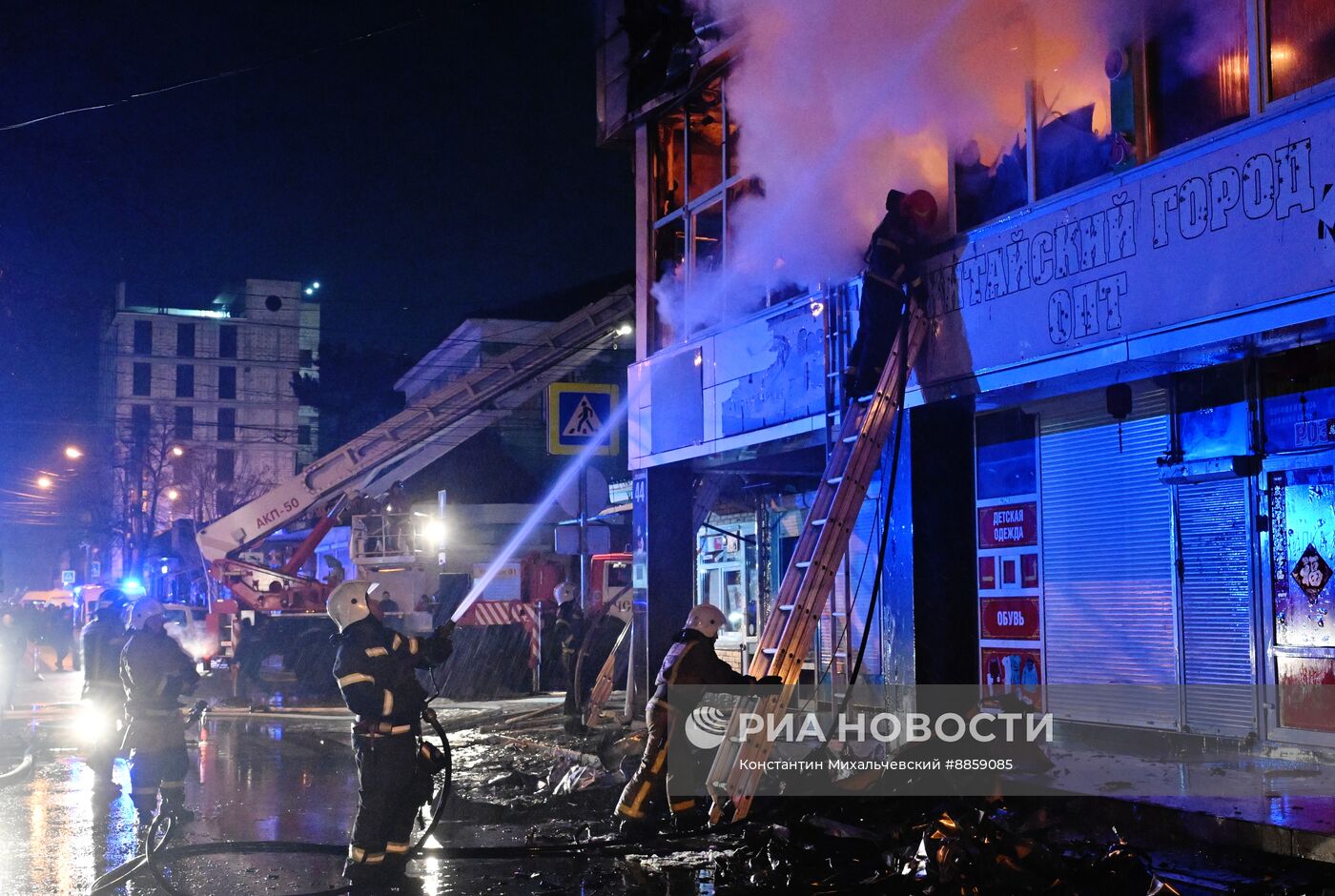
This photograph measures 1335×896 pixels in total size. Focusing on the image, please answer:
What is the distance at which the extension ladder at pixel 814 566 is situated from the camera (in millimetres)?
8344

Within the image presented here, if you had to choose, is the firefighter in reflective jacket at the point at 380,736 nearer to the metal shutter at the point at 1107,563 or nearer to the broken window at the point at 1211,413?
the metal shutter at the point at 1107,563

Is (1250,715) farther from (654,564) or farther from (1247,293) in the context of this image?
(654,564)

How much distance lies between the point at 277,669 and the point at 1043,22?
17.0 meters

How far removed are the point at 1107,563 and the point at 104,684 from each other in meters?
9.91

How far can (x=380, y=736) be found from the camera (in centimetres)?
750

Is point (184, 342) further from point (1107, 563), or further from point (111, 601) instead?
point (1107, 563)

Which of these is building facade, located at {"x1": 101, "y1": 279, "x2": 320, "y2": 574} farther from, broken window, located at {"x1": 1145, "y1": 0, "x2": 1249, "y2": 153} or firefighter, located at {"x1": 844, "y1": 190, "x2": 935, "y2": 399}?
broken window, located at {"x1": 1145, "y1": 0, "x2": 1249, "y2": 153}

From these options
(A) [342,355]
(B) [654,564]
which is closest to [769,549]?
(B) [654,564]

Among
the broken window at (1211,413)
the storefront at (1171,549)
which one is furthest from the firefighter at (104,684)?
the broken window at (1211,413)

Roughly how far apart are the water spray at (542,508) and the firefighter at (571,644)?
61.7 inches

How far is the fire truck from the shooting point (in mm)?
23109

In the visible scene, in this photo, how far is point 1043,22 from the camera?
9.21 m

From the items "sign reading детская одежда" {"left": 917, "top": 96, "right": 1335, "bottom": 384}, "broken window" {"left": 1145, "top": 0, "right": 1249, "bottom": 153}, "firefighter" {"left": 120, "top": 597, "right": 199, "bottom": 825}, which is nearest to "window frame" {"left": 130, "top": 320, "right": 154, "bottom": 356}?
"firefighter" {"left": 120, "top": 597, "right": 199, "bottom": 825}

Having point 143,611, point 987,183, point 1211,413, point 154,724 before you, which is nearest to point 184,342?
point 143,611
